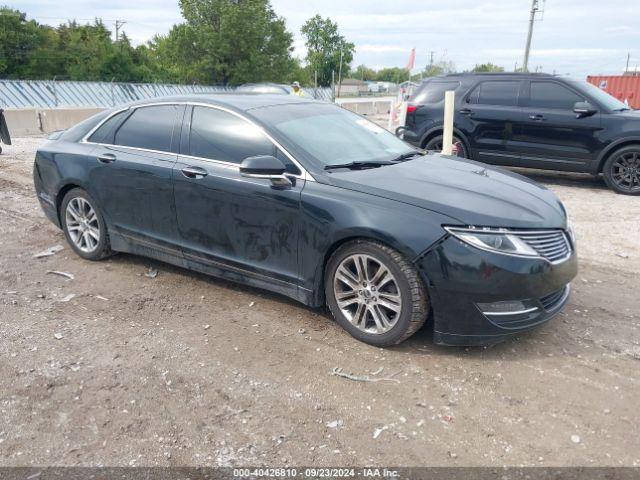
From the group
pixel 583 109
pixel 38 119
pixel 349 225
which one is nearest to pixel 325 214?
pixel 349 225

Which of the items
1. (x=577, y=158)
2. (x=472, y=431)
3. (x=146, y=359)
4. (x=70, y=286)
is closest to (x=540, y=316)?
(x=472, y=431)

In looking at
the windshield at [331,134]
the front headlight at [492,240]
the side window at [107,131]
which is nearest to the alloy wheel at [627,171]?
the windshield at [331,134]

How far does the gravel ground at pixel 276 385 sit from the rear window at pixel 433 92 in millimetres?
5788

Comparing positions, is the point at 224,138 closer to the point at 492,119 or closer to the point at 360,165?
the point at 360,165

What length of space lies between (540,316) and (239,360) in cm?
202

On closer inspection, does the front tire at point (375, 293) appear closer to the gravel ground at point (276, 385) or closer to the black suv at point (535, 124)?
the gravel ground at point (276, 385)

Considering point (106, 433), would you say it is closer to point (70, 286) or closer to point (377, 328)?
point (377, 328)

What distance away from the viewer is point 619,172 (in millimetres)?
8586

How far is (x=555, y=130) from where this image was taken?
8.82 m

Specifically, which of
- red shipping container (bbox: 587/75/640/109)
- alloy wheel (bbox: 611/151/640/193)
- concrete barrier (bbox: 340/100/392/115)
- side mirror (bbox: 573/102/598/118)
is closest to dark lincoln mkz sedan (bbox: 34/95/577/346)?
side mirror (bbox: 573/102/598/118)

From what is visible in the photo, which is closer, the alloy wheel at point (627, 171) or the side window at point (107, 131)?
the side window at point (107, 131)

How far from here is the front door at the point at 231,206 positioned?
4.01 meters

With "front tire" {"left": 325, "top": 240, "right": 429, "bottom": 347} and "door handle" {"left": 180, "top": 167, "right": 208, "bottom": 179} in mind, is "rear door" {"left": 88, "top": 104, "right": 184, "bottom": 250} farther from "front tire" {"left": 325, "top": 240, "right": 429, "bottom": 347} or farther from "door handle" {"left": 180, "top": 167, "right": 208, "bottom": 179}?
"front tire" {"left": 325, "top": 240, "right": 429, "bottom": 347}

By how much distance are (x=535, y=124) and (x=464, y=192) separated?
6.04m
